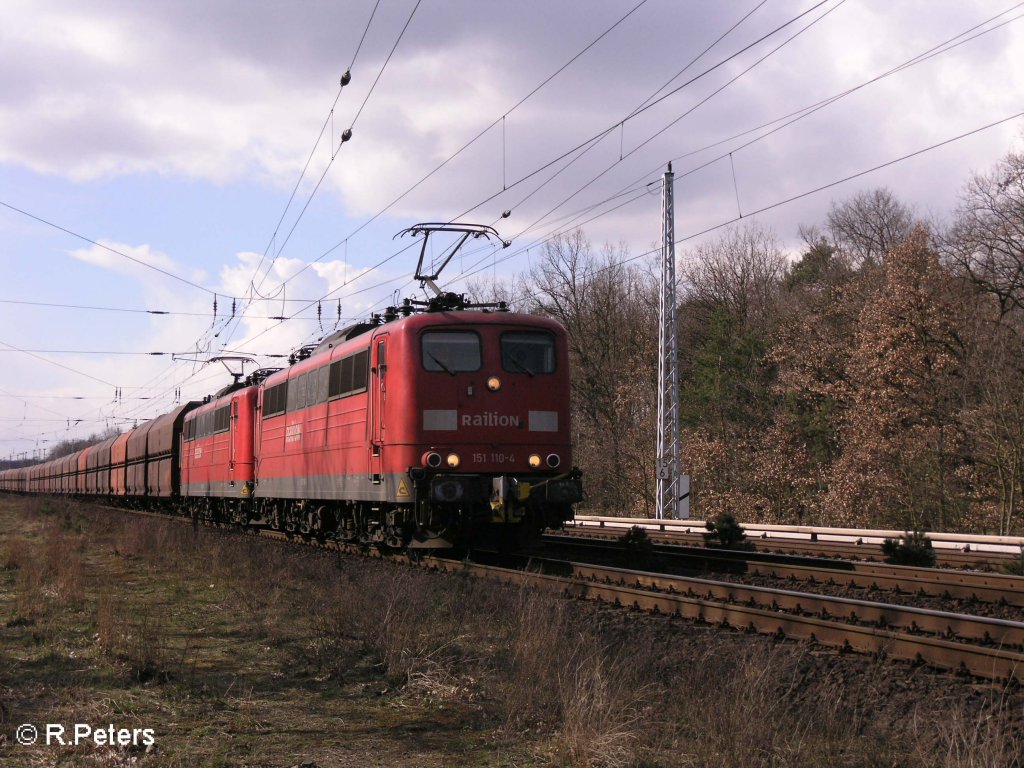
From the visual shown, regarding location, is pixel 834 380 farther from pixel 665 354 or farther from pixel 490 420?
pixel 490 420

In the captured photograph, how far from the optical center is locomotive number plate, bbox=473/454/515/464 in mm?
14172

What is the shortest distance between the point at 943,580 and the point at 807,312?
1075 inches

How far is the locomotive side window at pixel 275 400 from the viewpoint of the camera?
20.8m

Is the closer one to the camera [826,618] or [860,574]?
[826,618]

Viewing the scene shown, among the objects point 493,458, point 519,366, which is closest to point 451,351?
point 519,366

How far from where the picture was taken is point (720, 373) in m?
39.7

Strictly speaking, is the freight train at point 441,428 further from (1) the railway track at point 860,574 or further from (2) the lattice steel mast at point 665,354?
(2) the lattice steel mast at point 665,354

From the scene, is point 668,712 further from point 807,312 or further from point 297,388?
point 807,312

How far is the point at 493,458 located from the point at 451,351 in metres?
1.69

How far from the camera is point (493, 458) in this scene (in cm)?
1424

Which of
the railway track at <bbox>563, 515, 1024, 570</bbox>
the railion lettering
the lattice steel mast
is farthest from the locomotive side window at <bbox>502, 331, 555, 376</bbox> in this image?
the lattice steel mast

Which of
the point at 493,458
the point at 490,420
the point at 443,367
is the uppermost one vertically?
the point at 443,367

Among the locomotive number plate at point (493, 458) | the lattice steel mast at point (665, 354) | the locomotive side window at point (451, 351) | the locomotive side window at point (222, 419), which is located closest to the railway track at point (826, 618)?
the locomotive number plate at point (493, 458)

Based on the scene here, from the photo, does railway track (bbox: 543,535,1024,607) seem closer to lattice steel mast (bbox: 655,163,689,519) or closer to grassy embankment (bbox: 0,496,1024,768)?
grassy embankment (bbox: 0,496,1024,768)
